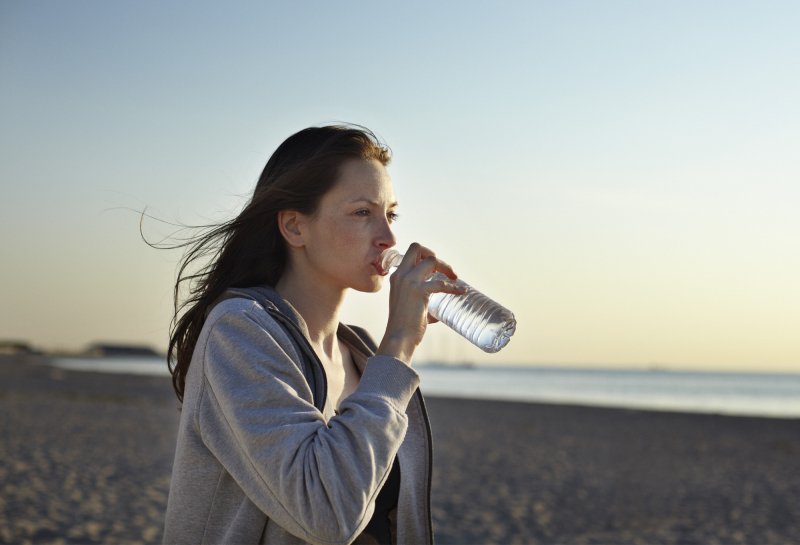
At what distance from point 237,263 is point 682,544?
8174 mm

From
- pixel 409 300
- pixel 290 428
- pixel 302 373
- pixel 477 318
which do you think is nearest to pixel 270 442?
pixel 290 428

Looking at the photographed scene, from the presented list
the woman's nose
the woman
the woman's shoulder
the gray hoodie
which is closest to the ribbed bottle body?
the woman

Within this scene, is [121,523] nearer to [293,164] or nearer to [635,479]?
[293,164]

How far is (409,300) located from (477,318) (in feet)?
1.56

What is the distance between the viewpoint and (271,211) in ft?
7.51

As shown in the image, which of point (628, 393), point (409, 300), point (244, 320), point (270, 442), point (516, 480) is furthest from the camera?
point (628, 393)

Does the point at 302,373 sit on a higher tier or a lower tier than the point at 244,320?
lower

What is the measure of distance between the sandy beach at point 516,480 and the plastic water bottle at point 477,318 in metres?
5.88

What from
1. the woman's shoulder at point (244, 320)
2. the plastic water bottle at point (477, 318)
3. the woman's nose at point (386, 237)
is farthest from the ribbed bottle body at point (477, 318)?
the woman's shoulder at point (244, 320)

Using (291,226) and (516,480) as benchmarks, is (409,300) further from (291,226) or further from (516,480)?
(516,480)

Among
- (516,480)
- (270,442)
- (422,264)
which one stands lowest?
(516,480)

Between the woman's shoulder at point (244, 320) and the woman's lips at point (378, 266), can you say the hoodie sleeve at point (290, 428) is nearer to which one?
the woman's shoulder at point (244, 320)

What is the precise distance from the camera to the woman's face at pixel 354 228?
219 centimetres

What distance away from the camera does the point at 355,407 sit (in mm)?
1916
